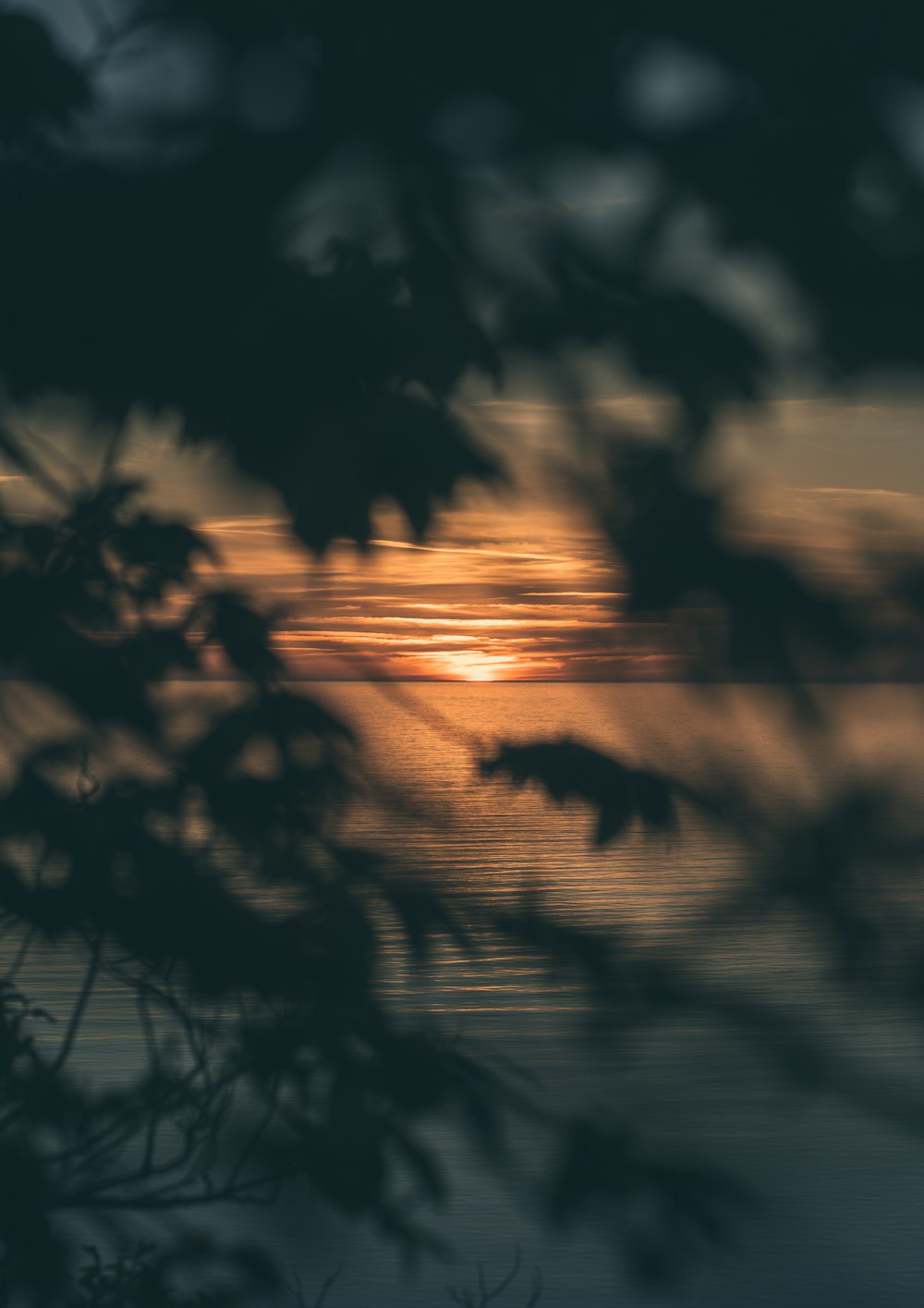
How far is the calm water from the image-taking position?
92 centimetres

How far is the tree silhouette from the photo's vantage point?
0.97 metres

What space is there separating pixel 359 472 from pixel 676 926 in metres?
0.39

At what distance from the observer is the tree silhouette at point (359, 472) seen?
3.17 feet

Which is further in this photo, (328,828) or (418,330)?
(328,828)

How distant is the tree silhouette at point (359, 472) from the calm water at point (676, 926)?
18mm

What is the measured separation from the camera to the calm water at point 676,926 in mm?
923

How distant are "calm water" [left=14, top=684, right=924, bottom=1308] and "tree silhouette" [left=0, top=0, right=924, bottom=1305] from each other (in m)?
0.02

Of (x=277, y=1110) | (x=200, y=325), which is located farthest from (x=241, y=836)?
(x=200, y=325)

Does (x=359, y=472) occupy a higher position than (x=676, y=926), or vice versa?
(x=359, y=472)

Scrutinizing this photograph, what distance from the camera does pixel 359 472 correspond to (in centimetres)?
109

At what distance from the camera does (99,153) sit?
4.13 ft

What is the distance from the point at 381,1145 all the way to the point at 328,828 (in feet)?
1.00

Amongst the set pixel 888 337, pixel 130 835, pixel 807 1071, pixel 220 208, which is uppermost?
pixel 220 208

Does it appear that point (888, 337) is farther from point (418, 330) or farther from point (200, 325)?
point (200, 325)
